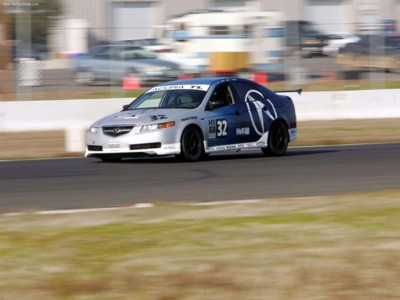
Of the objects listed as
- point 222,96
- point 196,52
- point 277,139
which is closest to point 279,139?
point 277,139

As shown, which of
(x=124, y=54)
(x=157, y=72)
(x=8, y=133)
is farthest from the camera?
(x=157, y=72)

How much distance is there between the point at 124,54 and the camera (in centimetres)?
2570

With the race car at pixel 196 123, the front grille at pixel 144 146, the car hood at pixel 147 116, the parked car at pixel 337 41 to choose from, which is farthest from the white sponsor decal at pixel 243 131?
the parked car at pixel 337 41

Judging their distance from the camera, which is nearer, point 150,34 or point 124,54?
point 124,54

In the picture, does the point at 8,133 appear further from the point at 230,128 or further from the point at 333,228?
the point at 333,228

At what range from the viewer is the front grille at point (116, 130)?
587 inches

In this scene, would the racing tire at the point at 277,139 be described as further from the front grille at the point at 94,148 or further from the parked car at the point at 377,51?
the parked car at the point at 377,51

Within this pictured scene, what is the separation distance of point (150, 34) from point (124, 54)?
10.2 ft

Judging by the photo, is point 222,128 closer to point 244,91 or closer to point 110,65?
point 244,91

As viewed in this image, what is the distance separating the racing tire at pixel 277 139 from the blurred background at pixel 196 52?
29.1 feet

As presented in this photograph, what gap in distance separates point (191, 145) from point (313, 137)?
6443mm

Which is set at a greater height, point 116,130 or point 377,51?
point 377,51

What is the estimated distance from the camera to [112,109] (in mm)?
23594

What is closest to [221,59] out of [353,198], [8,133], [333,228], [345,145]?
[8,133]
